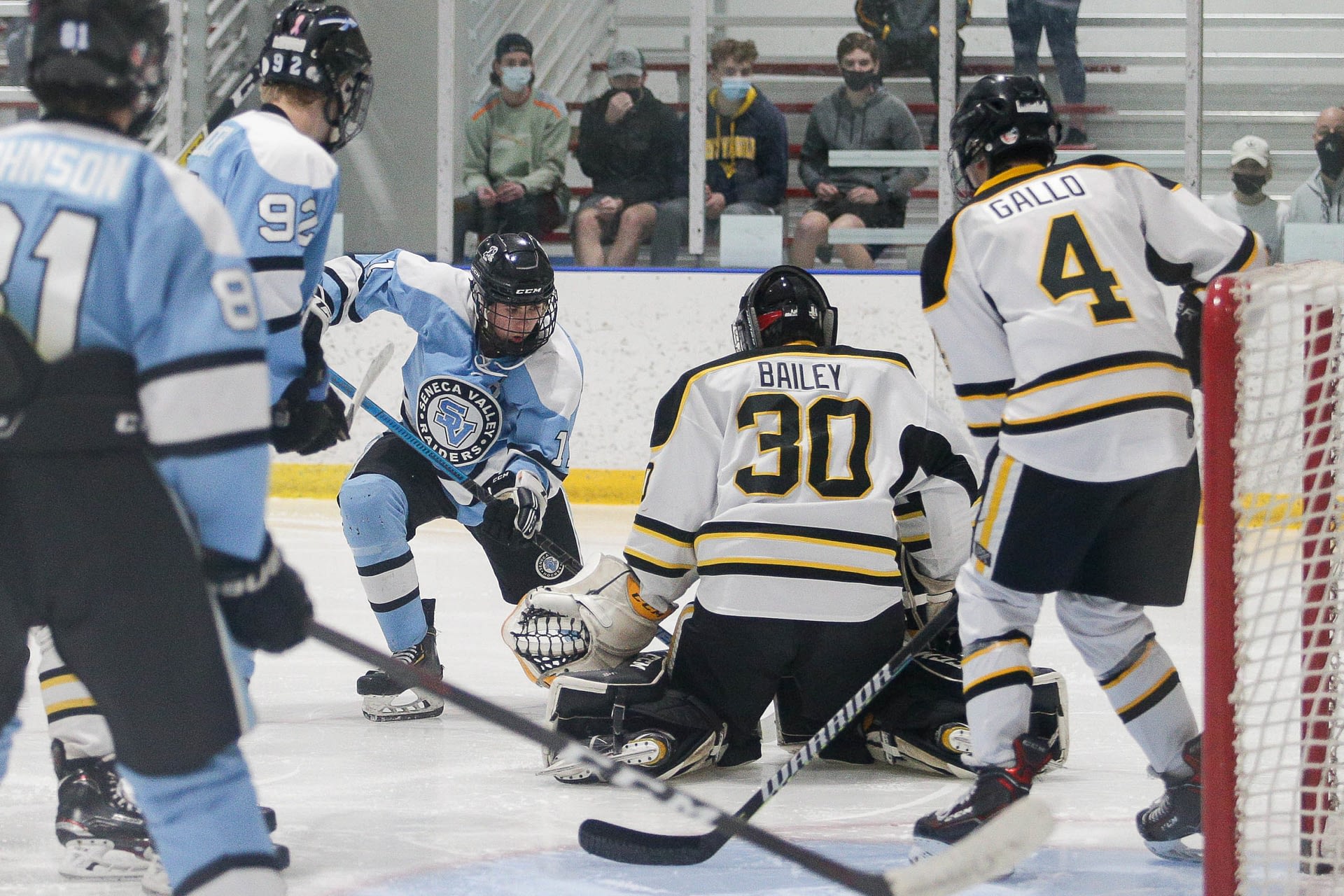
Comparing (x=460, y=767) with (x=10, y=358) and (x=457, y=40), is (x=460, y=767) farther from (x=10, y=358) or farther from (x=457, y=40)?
(x=457, y=40)

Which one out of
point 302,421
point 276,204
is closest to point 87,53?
point 276,204

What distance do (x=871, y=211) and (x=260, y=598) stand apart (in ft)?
16.4

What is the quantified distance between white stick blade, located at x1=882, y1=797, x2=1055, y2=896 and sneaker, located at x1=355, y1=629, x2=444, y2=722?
64.9 inches

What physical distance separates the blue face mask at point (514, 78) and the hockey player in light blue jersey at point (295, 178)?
4176 millimetres

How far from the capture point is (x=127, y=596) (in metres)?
1.39

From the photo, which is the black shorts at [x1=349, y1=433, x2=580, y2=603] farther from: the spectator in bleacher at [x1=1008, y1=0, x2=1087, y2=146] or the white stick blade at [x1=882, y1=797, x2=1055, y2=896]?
the spectator in bleacher at [x1=1008, y1=0, x2=1087, y2=146]

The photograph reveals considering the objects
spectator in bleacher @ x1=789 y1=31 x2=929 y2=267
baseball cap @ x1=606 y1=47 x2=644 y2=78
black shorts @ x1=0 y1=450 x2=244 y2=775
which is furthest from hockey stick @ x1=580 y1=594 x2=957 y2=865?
baseball cap @ x1=606 y1=47 x2=644 y2=78

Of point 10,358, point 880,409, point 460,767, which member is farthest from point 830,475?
point 10,358

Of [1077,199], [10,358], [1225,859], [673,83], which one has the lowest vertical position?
[1225,859]

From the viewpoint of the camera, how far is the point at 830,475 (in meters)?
2.67

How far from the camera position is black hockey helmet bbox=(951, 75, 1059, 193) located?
7.70ft

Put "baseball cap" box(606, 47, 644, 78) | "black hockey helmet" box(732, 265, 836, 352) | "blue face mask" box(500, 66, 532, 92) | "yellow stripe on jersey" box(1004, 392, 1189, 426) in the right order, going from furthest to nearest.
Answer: "blue face mask" box(500, 66, 532, 92)
"baseball cap" box(606, 47, 644, 78)
"black hockey helmet" box(732, 265, 836, 352)
"yellow stripe on jersey" box(1004, 392, 1189, 426)

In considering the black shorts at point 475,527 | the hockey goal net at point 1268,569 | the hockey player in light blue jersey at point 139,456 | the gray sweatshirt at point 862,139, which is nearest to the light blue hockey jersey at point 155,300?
the hockey player in light blue jersey at point 139,456

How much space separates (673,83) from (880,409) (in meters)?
3.94
